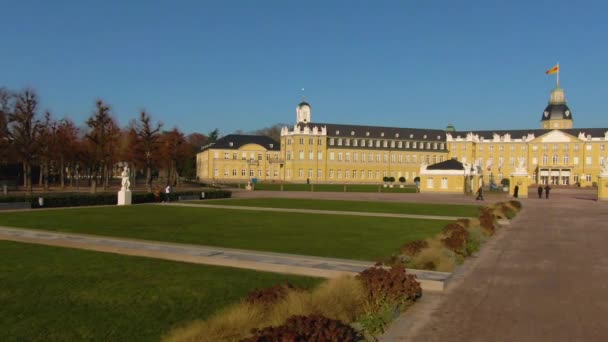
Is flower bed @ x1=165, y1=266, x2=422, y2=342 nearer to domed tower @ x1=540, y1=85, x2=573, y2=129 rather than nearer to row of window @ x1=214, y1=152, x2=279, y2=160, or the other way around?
row of window @ x1=214, y1=152, x2=279, y2=160

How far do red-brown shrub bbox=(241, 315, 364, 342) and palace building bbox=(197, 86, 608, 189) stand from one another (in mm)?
104759

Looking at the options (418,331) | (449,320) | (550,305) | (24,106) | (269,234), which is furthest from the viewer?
(24,106)

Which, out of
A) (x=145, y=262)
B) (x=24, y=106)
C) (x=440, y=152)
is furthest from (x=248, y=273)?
(x=440, y=152)

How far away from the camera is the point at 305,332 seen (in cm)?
591

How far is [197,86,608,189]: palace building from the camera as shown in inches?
4397

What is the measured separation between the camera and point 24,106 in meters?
50.5

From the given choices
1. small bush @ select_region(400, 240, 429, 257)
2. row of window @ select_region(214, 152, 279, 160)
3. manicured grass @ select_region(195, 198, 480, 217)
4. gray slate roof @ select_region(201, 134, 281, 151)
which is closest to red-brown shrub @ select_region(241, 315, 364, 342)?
small bush @ select_region(400, 240, 429, 257)

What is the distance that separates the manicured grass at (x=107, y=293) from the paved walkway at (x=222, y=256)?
0.56 meters

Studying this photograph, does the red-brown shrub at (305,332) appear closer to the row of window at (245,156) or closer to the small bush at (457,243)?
the small bush at (457,243)

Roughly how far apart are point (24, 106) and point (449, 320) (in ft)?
172

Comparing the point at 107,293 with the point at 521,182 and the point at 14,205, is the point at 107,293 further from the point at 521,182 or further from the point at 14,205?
the point at 521,182

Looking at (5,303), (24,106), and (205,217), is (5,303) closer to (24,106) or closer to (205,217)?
(205,217)

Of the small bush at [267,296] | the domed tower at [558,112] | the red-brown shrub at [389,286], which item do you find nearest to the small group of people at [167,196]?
the red-brown shrub at [389,286]

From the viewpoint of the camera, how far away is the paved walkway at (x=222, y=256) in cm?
1202
